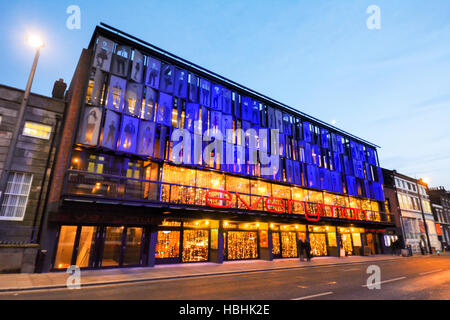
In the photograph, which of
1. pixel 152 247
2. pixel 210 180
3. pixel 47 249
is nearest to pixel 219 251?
pixel 152 247

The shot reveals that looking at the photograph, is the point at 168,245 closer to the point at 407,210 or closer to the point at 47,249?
the point at 47,249

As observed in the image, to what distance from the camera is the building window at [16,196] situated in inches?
552

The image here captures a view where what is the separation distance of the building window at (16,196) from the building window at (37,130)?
2.55 metres

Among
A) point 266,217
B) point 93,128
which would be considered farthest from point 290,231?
point 93,128

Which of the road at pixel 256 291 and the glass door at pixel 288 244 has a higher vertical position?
the glass door at pixel 288 244

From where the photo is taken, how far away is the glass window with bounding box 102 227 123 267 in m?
15.2

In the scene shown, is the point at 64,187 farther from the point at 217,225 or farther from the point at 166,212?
the point at 217,225

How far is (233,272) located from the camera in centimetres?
1467

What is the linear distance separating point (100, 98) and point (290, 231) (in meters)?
21.4

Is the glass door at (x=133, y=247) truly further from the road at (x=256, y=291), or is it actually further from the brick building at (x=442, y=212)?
the brick building at (x=442, y=212)

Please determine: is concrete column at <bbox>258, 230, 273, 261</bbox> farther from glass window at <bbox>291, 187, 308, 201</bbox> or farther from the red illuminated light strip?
glass window at <bbox>291, 187, 308, 201</bbox>

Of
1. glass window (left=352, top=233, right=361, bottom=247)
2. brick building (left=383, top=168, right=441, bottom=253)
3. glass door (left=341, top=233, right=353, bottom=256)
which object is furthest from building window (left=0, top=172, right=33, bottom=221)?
brick building (left=383, top=168, right=441, bottom=253)

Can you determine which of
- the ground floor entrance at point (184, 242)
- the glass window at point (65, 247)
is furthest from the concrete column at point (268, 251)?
the glass window at point (65, 247)

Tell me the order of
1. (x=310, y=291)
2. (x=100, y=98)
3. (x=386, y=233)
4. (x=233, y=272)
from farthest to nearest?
(x=386, y=233) → (x=100, y=98) → (x=233, y=272) → (x=310, y=291)
